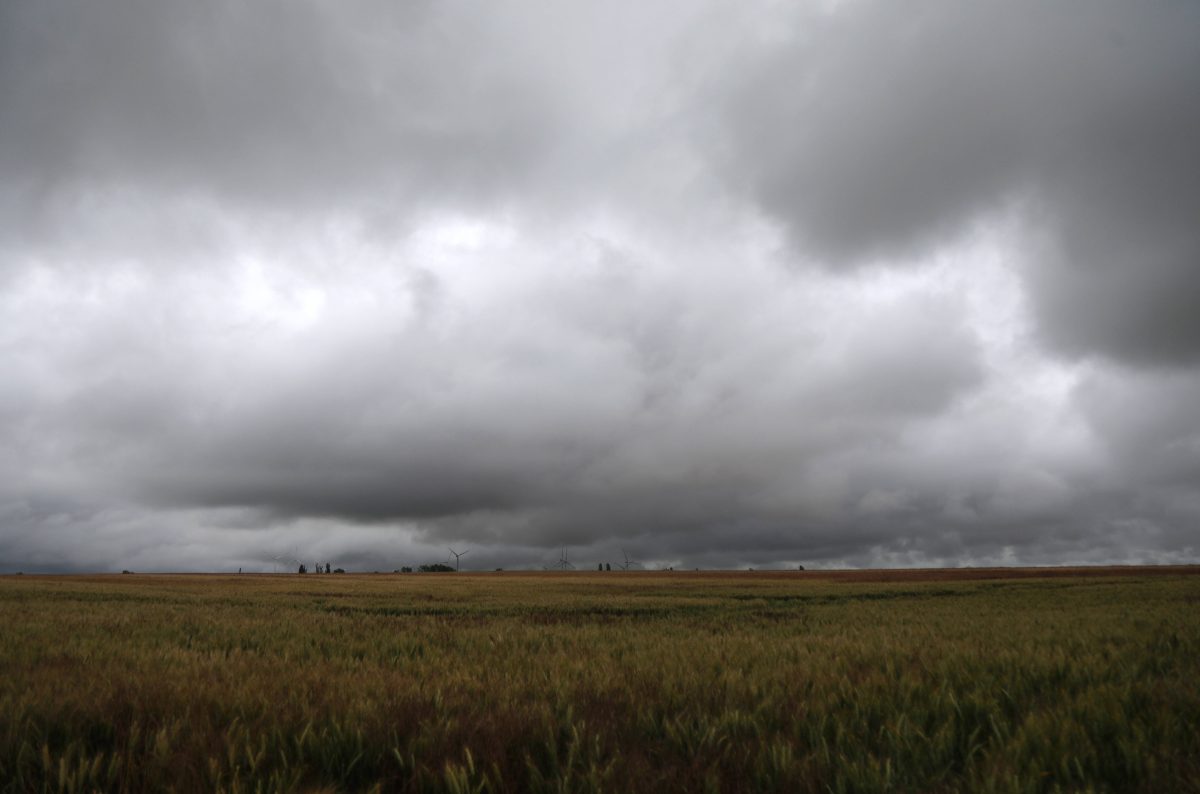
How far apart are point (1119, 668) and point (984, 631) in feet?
16.9

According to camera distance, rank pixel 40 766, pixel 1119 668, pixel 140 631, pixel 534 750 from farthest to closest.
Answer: pixel 140 631, pixel 1119 668, pixel 534 750, pixel 40 766

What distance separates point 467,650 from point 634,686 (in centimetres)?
379

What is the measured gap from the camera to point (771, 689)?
5.76 metres

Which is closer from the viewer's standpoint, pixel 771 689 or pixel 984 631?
pixel 771 689

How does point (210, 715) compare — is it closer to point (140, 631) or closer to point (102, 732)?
point (102, 732)

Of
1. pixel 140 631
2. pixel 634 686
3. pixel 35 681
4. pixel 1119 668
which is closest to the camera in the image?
pixel 35 681

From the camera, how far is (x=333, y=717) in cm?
420

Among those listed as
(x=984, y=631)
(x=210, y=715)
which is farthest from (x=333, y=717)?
(x=984, y=631)

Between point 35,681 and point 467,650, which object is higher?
point 35,681

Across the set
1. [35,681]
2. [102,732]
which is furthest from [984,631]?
[35,681]

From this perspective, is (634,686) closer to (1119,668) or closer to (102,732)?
(102,732)

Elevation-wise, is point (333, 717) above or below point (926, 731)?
above

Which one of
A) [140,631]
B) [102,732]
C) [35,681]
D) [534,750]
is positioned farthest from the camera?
[140,631]

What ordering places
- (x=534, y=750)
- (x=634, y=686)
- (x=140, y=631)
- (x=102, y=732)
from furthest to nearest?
(x=140, y=631)
(x=634, y=686)
(x=102, y=732)
(x=534, y=750)
